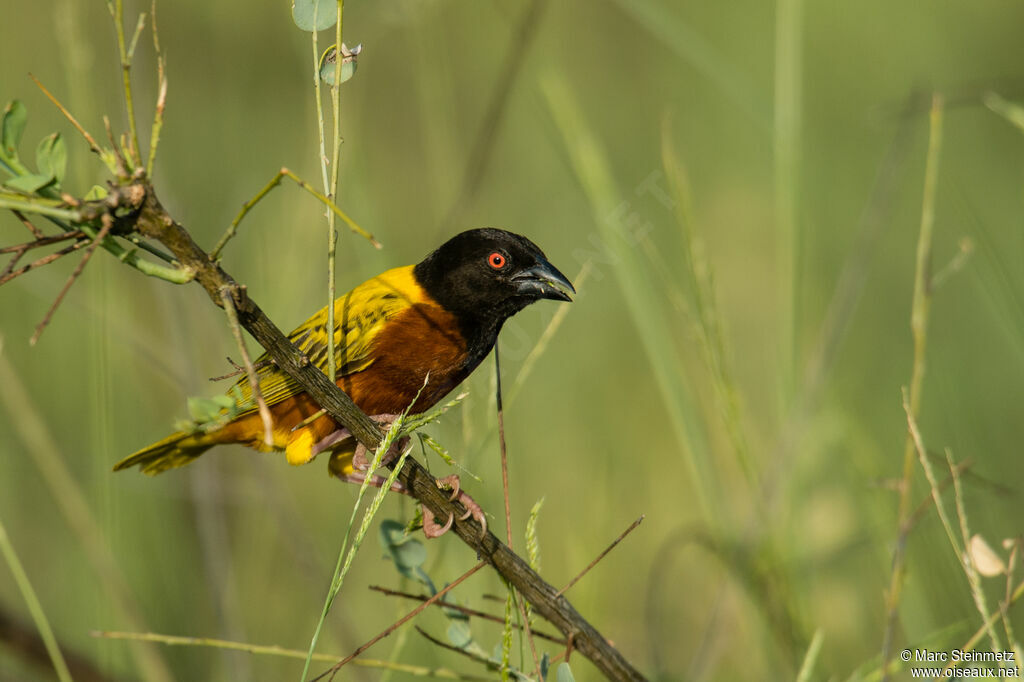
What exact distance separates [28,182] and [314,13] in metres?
0.76

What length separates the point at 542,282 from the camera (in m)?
3.80

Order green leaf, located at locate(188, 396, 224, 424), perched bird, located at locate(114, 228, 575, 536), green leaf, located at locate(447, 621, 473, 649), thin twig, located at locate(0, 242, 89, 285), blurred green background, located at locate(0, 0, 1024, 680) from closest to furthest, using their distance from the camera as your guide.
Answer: thin twig, located at locate(0, 242, 89, 285)
green leaf, located at locate(188, 396, 224, 424)
green leaf, located at locate(447, 621, 473, 649)
blurred green background, located at locate(0, 0, 1024, 680)
perched bird, located at locate(114, 228, 575, 536)

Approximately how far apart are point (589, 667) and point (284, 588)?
1859 mm

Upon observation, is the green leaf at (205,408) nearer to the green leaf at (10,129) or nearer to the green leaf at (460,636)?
the green leaf at (10,129)

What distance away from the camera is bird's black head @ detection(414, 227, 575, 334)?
3809 mm

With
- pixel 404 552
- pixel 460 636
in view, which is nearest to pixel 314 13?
pixel 404 552

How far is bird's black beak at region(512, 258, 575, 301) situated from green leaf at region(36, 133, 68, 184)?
90.9 inches

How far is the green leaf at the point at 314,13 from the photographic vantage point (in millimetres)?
2018

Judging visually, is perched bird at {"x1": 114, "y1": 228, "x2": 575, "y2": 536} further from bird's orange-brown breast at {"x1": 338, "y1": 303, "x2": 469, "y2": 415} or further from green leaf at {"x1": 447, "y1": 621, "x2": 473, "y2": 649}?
green leaf at {"x1": 447, "y1": 621, "x2": 473, "y2": 649}

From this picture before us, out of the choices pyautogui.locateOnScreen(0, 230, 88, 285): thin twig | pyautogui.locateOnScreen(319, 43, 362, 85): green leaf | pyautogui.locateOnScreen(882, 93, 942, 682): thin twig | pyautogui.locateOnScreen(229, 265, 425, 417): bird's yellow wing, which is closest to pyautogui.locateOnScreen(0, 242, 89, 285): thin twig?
pyautogui.locateOnScreen(0, 230, 88, 285): thin twig

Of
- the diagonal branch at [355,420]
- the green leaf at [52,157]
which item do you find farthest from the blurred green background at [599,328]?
the green leaf at [52,157]

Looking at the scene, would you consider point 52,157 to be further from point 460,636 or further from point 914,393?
point 914,393

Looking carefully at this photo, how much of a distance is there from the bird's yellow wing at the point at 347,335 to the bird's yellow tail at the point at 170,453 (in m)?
0.27
